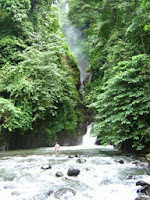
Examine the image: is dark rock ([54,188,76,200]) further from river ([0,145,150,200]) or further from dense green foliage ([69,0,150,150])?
dense green foliage ([69,0,150,150])

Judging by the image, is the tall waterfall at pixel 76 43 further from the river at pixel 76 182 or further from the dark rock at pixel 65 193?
the dark rock at pixel 65 193

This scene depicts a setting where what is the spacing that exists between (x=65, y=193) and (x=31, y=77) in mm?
10002

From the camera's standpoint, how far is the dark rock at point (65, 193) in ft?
13.6

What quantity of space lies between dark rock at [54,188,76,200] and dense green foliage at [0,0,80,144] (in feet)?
22.6

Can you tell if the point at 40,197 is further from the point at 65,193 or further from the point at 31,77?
the point at 31,77

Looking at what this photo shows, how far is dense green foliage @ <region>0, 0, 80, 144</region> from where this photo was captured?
11.9 m

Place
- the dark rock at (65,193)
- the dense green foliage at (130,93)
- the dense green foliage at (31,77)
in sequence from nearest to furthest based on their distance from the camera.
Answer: the dark rock at (65,193)
the dense green foliage at (130,93)
the dense green foliage at (31,77)

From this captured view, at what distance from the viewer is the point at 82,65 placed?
92.5 feet

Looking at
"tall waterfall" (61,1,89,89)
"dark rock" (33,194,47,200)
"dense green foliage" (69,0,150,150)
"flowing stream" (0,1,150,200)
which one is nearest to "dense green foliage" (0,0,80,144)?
"dense green foliage" (69,0,150,150)

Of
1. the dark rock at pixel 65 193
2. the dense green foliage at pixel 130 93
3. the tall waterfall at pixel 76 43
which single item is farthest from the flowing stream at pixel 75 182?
the tall waterfall at pixel 76 43

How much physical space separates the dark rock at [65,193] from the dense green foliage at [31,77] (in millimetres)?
6884

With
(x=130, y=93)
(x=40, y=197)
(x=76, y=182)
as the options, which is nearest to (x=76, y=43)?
(x=130, y=93)

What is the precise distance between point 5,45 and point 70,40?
53.3 feet

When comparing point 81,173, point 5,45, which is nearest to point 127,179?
point 81,173
